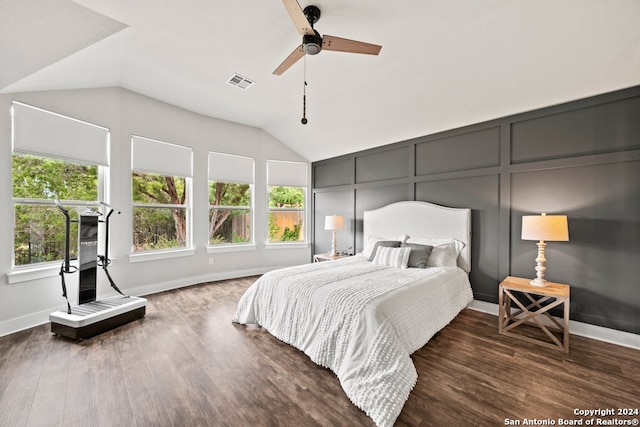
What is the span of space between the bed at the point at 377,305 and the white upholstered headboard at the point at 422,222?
14mm

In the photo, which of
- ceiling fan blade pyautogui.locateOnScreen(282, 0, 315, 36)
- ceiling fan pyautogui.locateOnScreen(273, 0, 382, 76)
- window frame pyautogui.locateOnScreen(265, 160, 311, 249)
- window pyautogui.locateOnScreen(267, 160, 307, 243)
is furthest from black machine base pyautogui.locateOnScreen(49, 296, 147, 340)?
ceiling fan blade pyautogui.locateOnScreen(282, 0, 315, 36)

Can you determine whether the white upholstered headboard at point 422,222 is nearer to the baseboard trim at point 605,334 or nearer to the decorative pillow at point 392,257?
the decorative pillow at point 392,257

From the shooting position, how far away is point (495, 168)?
3.45 meters

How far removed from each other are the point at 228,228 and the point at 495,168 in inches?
179

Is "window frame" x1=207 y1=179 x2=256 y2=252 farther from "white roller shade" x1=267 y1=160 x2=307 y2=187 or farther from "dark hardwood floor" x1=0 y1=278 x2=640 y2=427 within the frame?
"dark hardwood floor" x1=0 y1=278 x2=640 y2=427

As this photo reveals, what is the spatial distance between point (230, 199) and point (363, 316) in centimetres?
397

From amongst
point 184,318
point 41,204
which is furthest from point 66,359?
point 41,204

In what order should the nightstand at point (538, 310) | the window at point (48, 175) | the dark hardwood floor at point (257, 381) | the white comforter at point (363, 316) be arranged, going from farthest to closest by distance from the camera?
the window at point (48, 175) < the nightstand at point (538, 310) < the white comforter at point (363, 316) < the dark hardwood floor at point (257, 381)

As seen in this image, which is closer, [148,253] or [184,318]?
[184,318]

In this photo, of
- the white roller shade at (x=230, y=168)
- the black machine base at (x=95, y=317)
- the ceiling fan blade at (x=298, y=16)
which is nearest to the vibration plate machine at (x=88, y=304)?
the black machine base at (x=95, y=317)

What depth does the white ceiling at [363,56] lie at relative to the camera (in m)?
2.28

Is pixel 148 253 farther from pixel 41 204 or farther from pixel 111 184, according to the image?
pixel 41 204

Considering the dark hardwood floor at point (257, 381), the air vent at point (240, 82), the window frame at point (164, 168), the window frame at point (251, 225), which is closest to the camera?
the dark hardwood floor at point (257, 381)

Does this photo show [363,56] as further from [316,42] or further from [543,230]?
[543,230]
